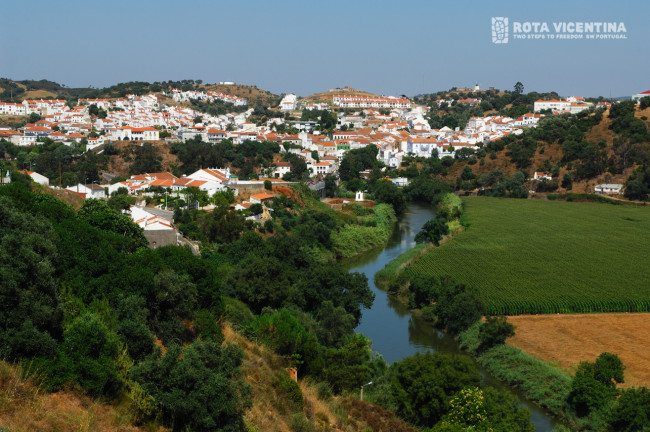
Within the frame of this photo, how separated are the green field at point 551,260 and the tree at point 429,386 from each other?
282 inches

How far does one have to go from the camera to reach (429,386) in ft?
36.4

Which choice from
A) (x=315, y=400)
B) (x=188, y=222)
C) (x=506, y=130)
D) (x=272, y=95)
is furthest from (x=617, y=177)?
(x=272, y=95)

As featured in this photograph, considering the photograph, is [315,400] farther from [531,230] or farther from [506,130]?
[506,130]

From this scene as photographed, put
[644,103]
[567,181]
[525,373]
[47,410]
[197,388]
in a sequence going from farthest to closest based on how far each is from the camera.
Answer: [644,103] → [567,181] → [525,373] → [197,388] → [47,410]

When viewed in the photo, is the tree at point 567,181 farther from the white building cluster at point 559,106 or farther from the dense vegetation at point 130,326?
the dense vegetation at point 130,326

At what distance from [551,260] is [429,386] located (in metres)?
14.9

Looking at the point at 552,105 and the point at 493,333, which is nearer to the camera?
the point at 493,333

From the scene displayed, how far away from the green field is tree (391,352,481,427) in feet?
23.5

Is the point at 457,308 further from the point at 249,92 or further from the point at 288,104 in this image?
the point at 249,92

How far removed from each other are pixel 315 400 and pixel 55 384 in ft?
12.9

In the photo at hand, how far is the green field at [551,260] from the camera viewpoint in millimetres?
19141

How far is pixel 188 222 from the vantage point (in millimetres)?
23781

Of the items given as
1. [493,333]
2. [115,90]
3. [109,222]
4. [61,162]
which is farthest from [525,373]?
[115,90]

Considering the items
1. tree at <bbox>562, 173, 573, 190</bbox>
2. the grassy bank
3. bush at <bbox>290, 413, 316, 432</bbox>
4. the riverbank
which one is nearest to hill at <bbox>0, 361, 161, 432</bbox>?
bush at <bbox>290, 413, 316, 432</bbox>
